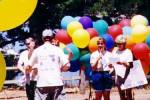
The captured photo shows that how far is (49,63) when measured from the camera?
7.02m

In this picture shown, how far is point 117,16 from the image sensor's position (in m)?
20.5

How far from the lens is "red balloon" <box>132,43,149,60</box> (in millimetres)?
9219

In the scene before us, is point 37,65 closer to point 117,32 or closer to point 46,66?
point 46,66

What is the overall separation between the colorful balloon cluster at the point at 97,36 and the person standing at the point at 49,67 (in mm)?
2019

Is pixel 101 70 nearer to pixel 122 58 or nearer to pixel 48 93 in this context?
pixel 122 58

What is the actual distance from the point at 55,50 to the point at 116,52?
1.91 metres

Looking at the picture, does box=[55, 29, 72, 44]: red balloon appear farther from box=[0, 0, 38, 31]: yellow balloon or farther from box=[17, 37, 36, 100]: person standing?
box=[0, 0, 38, 31]: yellow balloon

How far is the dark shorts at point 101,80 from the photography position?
823cm

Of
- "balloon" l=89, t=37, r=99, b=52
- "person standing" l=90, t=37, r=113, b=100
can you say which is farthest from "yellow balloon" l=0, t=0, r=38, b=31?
"balloon" l=89, t=37, r=99, b=52

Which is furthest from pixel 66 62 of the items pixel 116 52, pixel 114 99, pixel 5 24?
pixel 114 99

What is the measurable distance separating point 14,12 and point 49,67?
3627 millimetres

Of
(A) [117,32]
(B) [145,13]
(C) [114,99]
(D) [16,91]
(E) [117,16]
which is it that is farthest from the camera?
(E) [117,16]

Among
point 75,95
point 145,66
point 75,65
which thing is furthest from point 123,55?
point 75,95

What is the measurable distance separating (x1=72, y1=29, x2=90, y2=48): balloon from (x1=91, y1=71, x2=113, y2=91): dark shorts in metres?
1.25
